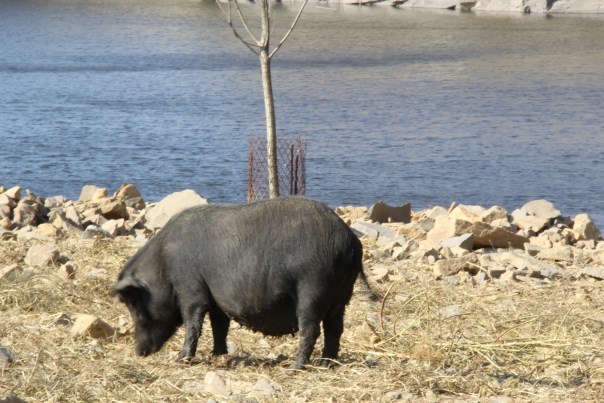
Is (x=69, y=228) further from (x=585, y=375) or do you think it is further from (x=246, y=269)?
(x=585, y=375)

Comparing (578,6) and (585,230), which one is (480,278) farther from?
(578,6)

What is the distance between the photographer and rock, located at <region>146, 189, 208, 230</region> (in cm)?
1271

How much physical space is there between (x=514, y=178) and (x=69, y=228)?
12.1 m

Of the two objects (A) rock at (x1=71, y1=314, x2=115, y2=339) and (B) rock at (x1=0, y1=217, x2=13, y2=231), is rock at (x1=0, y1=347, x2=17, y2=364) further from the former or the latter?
(B) rock at (x1=0, y1=217, x2=13, y2=231)

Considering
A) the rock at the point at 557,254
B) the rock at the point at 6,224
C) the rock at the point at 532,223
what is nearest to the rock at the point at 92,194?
the rock at the point at 6,224

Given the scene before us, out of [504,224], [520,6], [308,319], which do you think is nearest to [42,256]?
[308,319]

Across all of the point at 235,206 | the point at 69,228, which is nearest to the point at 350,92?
→ the point at 69,228

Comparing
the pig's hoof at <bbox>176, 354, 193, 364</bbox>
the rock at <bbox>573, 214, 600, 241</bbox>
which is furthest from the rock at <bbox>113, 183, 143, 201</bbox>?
the pig's hoof at <bbox>176, 354, 193, 364</bbox>

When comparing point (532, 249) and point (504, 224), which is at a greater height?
point (532, 249)

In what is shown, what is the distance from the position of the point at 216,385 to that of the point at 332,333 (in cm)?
96

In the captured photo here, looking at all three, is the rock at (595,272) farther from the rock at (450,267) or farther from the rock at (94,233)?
the rock at (94,233)

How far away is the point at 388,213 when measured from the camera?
1431 cm

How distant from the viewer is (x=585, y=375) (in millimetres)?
6906

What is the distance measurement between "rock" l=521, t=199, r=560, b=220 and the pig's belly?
27.4 ft
